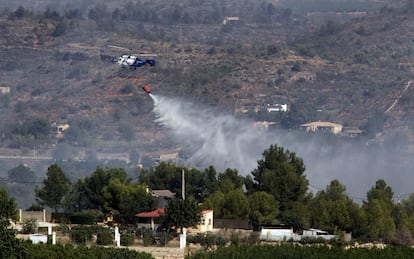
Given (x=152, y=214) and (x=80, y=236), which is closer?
(x=80, y=236)

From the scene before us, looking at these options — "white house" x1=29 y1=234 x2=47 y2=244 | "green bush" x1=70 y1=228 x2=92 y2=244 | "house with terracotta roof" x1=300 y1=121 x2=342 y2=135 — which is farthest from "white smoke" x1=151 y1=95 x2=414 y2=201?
"white house" x1=29 y1=234 x2=47 y2=244

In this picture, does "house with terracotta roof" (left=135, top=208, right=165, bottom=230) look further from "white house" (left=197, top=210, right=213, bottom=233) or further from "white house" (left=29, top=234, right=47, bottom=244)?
"white house" (left=29, top=234, right=47, bottom=244)

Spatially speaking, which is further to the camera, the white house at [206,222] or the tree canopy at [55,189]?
the tree canopy at [55,189]

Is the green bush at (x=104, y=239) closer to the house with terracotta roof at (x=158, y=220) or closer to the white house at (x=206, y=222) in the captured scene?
the house with terracotta roof at (x=158, y=220)

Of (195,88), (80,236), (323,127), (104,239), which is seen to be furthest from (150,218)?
(195,88)

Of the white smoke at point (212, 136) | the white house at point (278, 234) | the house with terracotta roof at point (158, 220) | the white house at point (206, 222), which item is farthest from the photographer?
the white smoke at point (212, 136)

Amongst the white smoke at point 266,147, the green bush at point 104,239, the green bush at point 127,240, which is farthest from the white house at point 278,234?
the white smoke at point 266,147

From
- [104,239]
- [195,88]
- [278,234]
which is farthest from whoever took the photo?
[195,88]

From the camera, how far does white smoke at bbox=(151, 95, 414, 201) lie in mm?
137875

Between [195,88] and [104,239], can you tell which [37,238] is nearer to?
[104,239]

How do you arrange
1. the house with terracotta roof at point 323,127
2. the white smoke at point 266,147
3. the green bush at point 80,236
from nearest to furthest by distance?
1. the green bush at point 80,236
2. the white smoke at point 266,147
3. the house with terracotta roof at point 323,127

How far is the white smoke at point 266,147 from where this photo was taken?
452 feet

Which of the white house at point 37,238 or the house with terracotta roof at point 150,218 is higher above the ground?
the house with terracotta roof at point 150,218

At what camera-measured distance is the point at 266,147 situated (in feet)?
506
